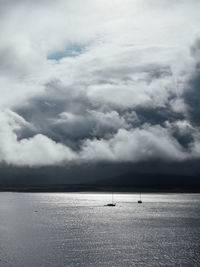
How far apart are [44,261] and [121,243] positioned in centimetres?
3901

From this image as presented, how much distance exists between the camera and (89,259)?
106 m

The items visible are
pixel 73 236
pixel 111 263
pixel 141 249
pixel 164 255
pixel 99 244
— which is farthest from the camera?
pixel 73 236

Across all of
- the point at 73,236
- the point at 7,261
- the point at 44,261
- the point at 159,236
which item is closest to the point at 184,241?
the point at 159,236

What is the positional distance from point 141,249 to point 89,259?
965 inches

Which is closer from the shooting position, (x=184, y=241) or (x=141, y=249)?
(x=141, y=249)

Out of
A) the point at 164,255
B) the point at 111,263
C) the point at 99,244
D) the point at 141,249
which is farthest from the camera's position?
the point at 99,244

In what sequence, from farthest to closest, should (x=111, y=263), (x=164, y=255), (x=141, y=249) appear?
(x=141, y=249) < (x=164, y=255) < (x=111, y=263)

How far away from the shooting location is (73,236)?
507 ft

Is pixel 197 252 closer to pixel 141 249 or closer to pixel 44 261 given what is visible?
pixel 141 249

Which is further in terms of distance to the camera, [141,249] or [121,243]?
[121,243]

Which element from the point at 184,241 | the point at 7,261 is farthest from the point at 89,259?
the point at 184,241

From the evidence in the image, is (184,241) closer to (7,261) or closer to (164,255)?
(164,255)

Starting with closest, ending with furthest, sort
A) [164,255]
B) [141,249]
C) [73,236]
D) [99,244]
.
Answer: [164,255] < [141,249] < [99,244] < [73,236]

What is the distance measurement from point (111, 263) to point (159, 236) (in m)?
59.4
